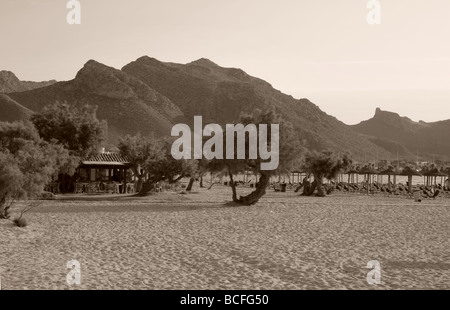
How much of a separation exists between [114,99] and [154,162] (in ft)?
202

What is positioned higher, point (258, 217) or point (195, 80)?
point (195, 80)

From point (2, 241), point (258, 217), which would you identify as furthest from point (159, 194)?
point (2, 241)

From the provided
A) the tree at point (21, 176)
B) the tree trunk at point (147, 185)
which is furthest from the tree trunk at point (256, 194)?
the tree at point (21, 176)

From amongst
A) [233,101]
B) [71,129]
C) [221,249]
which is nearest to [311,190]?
[71,129]

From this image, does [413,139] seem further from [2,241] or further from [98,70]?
[2,241]

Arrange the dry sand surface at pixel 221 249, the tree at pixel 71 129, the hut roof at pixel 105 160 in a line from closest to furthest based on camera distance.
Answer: the dry sand surface at pixel 221 249, the tree at pixel 71 129, the hut roof at pixel 105 160

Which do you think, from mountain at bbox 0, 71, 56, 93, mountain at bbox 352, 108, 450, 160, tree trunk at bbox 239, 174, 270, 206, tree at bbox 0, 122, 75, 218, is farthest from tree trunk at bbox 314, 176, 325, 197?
mountain at bbox 0, 71, 56, 93

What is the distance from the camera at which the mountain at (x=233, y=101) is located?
307 feet

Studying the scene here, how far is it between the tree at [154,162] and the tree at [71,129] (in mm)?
1784

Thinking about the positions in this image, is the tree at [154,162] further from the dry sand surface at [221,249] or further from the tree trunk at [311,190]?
the tree trunk at [311,190]

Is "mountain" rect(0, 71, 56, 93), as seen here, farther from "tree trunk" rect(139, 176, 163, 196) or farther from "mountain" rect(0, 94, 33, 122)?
"tree trunk" rect(139, 176, 163, 196)

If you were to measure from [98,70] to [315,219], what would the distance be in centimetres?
8166

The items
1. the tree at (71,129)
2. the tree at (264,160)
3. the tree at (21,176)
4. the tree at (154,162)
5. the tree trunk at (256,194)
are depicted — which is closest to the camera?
the tree at (21,176)

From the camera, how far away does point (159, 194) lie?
3228 cm
